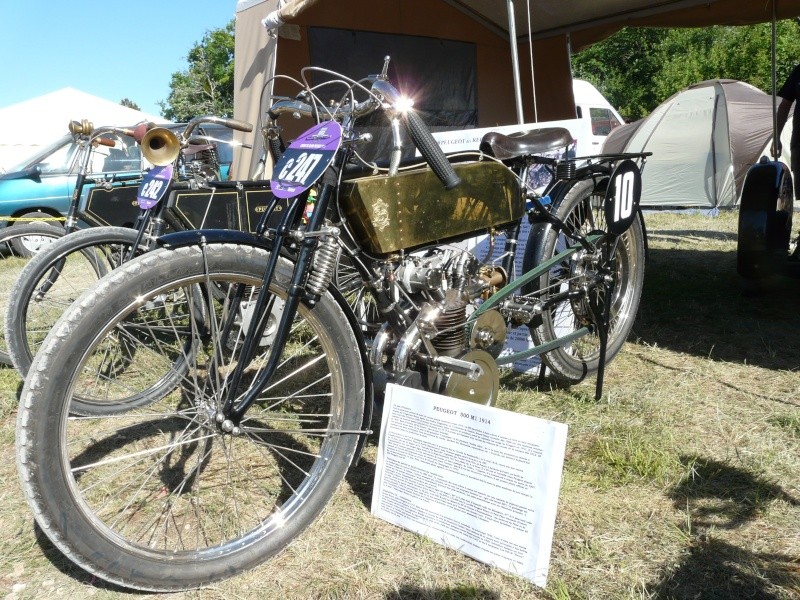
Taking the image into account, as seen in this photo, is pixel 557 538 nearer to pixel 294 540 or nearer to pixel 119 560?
pixel 294 540

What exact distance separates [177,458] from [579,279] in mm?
1768

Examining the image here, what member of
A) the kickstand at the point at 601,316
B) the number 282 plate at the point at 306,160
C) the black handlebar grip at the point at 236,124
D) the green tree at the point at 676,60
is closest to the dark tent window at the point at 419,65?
the black handlebar grip at the point at 236,124

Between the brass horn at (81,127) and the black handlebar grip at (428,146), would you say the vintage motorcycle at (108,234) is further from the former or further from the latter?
the black handlebar grip at (428,146)

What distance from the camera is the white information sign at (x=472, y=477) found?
162cm

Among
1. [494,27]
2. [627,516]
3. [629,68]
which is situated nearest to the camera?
[627,516]

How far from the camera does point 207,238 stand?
157 centimetres

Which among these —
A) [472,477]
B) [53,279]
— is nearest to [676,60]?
[53,279]

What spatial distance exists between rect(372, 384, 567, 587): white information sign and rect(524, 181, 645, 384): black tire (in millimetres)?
983

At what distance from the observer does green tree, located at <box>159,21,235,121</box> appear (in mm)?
33750

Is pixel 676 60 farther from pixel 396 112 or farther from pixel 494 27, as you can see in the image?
pixel 396 112

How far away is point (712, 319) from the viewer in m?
4.11

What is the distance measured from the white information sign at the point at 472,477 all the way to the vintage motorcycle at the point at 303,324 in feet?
0.48

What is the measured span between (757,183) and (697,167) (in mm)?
6116

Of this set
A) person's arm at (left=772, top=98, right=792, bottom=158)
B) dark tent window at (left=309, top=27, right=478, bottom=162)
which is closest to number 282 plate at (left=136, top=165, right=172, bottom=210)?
dark tent window at (left=309, top=27, right=478, bottom=162)
